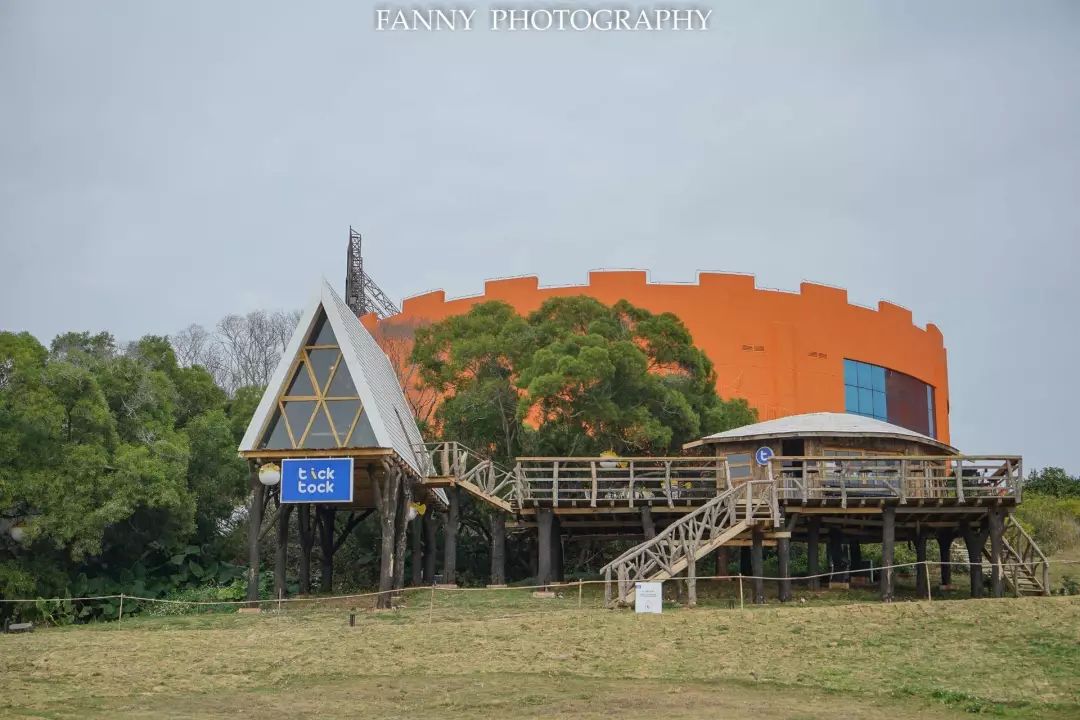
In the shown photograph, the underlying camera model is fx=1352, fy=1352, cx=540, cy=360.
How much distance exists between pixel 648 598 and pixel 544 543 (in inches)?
280

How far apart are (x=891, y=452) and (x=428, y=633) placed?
14497mm

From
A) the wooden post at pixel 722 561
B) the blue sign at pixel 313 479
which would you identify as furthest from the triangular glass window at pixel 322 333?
the wooden post at pixel 722 561

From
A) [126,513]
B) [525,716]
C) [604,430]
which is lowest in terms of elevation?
[525,716]

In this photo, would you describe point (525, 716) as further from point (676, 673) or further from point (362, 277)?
point (362, 277)

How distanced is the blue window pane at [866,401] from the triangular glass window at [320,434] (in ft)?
89.5

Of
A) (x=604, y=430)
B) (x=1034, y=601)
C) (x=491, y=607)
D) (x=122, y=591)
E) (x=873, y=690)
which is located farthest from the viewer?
(x=604, y=430)

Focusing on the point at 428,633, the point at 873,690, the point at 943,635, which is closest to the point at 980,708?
the point at 873,690

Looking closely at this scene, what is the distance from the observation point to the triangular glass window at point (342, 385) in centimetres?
3256

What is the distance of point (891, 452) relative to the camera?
34594 millimetres

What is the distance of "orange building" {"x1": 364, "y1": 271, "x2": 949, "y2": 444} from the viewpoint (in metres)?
51.0

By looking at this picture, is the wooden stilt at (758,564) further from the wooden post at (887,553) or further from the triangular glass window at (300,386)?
the triangular glass window at (300,386)

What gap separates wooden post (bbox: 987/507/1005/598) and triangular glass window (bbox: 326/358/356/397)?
51.9 ft

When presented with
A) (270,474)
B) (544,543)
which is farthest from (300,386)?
(544,543)

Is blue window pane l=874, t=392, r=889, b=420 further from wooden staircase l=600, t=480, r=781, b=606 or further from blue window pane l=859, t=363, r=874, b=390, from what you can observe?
wooden staircase l=600, t=480, r=781, b=606
